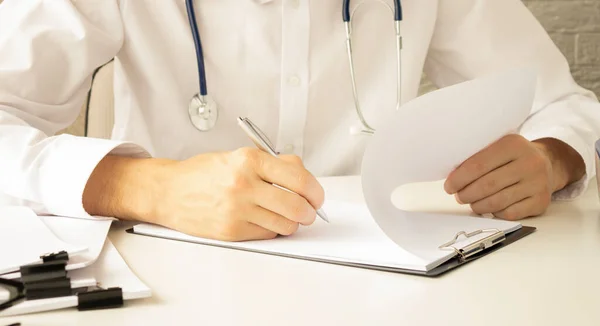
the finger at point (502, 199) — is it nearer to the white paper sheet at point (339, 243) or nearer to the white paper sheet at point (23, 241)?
A: the white paper sheet at point (339, 243)

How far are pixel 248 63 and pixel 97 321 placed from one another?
0.80 m

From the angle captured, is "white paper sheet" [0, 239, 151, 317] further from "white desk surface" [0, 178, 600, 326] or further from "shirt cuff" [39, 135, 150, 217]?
"shirt cuff" [39, 135, 150, 217]

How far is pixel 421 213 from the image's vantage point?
91cm

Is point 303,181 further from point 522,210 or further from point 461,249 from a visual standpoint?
point 522,210

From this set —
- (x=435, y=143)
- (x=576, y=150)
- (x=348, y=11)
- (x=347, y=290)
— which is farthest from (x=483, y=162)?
(x=348, y=11)

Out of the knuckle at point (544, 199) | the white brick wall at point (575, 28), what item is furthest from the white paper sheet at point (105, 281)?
the white brick wall at point (575, 28)

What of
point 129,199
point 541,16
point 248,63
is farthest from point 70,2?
point 541,16

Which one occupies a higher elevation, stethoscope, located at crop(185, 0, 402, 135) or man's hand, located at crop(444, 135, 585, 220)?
stethoscope, located at crop(185, 0, 402, 135)

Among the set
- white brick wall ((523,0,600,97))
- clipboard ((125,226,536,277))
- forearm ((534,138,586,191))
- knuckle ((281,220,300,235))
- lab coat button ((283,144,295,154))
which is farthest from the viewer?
white brick wall ((523,0,600,97))

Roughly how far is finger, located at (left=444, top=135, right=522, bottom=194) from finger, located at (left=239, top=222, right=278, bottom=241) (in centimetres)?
25

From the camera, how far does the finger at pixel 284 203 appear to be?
79cm

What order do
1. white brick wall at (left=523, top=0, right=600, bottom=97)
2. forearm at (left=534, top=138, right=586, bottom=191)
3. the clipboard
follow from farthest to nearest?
white brick wall at (left=523, top=0, right=600, bottom=97)
forearm at (left=534, top=138, right=586, bottom=191)
the clipboard

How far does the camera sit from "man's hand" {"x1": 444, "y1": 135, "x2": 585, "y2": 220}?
0.92m

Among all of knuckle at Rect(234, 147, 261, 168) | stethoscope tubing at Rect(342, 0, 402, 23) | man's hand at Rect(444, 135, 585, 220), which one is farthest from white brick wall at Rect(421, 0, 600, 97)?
knuckle at Rect(234, 147, 261, 168)
